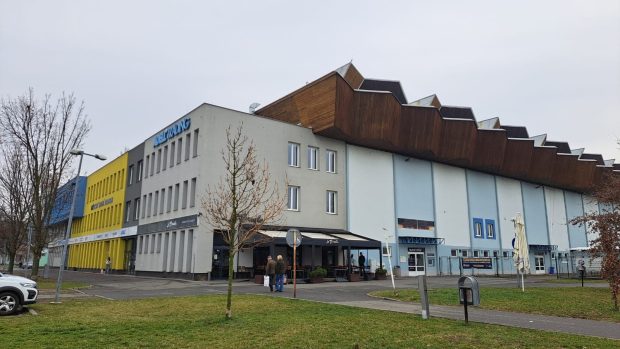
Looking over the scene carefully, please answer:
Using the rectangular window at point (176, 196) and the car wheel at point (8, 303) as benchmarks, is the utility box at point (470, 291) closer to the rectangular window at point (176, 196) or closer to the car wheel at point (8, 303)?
the car wheel at point (8, 303)

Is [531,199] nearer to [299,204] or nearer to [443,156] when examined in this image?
[443,156]

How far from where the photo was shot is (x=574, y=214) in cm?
6141

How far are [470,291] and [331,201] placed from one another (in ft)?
87.6

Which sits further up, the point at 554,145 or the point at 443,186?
the point at 554,145

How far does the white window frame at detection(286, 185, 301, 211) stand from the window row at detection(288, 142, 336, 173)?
5.81ft

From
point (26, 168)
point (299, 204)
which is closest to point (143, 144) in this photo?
point (26, 168)

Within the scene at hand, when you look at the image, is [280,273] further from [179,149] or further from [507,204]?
[507,204]

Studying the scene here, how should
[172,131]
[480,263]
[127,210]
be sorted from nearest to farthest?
[480,263], [172,131], [127,210]

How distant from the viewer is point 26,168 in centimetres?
3234

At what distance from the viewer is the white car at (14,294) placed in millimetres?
13188

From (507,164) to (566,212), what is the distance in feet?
55.2

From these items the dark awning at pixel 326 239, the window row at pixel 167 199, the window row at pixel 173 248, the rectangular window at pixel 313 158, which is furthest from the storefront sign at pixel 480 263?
the window row at pixel 167 199

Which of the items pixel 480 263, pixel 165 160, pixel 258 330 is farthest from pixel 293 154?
pixel 258 330

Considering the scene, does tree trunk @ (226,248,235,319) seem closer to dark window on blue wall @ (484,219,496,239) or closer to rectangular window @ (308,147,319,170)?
rectangular window @ (308,147,319,170)
